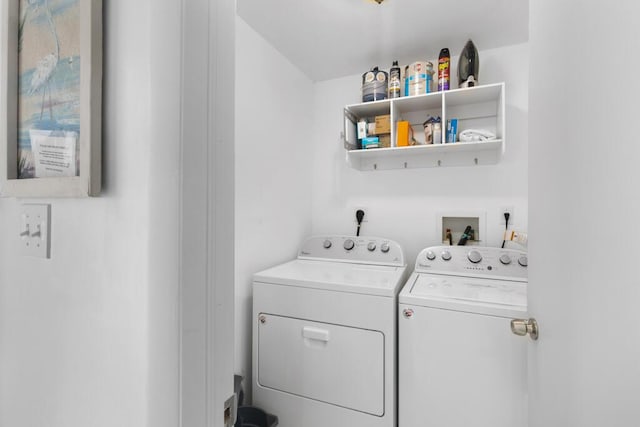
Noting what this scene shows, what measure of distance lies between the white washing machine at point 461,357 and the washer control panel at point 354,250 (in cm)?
44

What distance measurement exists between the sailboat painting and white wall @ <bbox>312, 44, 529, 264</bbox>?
6.01 feet

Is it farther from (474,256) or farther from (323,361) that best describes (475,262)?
(323,361)

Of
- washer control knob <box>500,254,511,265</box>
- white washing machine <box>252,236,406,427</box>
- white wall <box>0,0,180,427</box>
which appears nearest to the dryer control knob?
white washing machine <box>252,236,406,427</box>

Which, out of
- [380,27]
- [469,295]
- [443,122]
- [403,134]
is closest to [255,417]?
[469,295]

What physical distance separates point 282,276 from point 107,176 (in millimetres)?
1138

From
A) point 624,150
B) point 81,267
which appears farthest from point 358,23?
point 81,267

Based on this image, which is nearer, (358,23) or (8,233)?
(8,233)

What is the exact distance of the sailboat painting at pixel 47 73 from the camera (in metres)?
0.57

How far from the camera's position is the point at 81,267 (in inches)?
23.7

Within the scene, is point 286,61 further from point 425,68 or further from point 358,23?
point 425,68

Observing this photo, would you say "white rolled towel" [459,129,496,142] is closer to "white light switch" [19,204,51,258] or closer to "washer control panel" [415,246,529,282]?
"washer control panel" [415,246,529,282]

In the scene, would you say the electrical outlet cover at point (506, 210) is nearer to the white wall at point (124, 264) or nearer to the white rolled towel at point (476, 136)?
the white rolled towel at point (476, 136)

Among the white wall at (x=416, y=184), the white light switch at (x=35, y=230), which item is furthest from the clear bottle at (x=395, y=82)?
the white light switch at (x=35, y=230)

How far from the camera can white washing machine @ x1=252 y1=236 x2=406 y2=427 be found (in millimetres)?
1364
